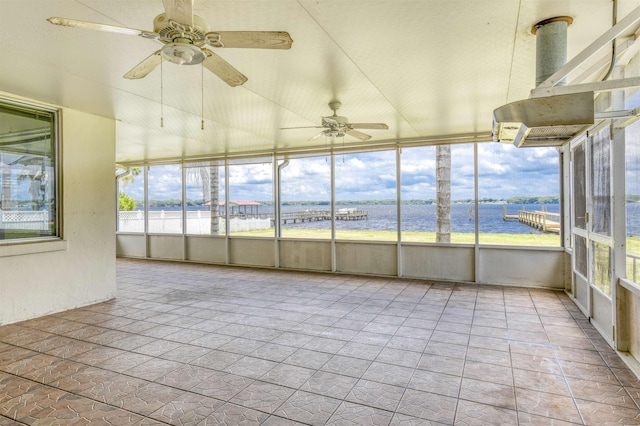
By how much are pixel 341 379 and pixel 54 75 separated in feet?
12.4

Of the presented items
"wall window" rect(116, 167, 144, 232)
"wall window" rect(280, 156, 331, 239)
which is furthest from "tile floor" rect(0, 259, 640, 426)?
"wall window" rect(116, 167, 144, 232)

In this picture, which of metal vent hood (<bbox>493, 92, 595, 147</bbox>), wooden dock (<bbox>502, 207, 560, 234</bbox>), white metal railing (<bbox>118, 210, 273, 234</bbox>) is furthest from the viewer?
white metal railing (<bbox>118, 210, 273, 234</bbox>)

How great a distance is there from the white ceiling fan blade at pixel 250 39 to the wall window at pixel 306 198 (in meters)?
5.21

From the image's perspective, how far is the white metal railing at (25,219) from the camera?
4.02 meters

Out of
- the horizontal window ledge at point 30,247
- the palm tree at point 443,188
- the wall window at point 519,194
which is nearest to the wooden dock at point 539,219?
the wall window at point 519,194

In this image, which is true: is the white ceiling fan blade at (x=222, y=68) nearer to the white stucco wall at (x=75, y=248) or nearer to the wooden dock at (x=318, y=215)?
the white stucco wall at (x=75, y=248)

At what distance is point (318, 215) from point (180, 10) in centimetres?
589

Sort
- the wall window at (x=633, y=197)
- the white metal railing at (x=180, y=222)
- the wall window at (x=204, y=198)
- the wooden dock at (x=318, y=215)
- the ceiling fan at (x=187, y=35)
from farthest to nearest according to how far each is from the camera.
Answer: the wall window at (x=204, y=198), the white metal railing at (x=180, y=222), the wooden dock at (x=318, y=215), the wall window at (x=633, y=197), the ceiling fan at (x=187, y=35)

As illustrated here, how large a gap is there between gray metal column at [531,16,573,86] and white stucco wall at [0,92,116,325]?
509 cm

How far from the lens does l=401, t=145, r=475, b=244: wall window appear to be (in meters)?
6.48

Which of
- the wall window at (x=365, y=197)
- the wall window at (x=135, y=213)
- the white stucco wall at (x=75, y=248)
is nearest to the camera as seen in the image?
the white stucco wall at (x=75, y=248)

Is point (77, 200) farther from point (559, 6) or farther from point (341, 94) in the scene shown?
point (559, 6)

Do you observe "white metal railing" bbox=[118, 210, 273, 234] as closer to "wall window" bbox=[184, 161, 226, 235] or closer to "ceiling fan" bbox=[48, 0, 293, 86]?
"wall window" bbox=[184, 161, 226, 235]

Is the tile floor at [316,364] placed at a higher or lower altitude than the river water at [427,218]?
lower
